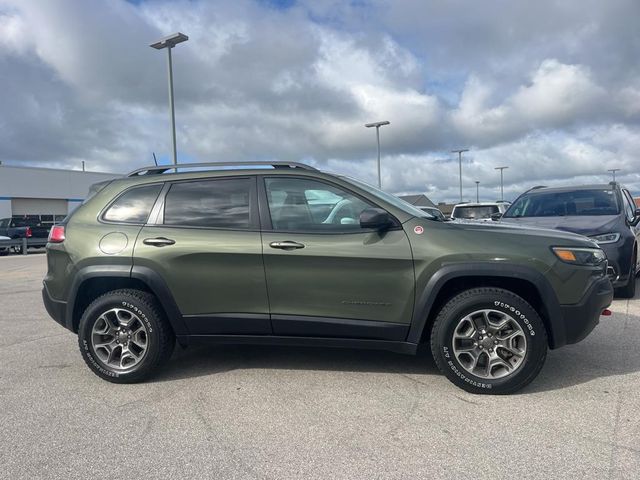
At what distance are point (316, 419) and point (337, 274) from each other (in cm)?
105

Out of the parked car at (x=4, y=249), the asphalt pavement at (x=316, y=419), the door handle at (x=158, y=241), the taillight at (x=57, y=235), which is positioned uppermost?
the taillight at (x=57, y=235)

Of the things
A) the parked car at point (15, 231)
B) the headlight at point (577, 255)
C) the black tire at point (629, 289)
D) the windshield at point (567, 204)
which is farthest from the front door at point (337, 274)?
the parked car at point (15, 231)

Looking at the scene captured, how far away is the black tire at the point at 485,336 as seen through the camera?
3605mm

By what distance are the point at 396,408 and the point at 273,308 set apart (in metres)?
1.18

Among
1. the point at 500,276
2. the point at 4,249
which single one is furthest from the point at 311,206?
the point at 4,249

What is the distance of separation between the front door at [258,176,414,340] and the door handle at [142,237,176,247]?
779mm

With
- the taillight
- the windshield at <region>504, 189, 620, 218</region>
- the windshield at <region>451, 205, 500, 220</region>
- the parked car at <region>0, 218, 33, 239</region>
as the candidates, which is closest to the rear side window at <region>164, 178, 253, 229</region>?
the taillight

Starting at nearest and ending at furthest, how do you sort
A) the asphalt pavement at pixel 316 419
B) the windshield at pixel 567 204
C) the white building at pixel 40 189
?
the asphalt pavement at pixel 316 419 < the windshield at pixel 567 204 < the white building at pixel 40 189

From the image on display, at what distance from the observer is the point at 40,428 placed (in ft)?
10.9

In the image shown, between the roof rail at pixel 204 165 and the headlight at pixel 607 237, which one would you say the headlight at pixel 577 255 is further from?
the headlight at pixel 607 237

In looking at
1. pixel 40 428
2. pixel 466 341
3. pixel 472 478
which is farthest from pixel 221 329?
pixel 472 478

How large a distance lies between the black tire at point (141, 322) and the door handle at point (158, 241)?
0.42 metres

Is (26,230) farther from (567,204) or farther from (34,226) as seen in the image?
(567,204)

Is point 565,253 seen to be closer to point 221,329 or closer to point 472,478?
point 472,478
